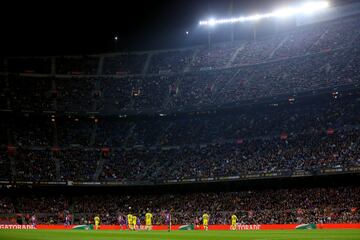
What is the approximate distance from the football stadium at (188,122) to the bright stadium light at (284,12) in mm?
234

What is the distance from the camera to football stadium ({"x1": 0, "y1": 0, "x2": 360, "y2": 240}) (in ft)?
182

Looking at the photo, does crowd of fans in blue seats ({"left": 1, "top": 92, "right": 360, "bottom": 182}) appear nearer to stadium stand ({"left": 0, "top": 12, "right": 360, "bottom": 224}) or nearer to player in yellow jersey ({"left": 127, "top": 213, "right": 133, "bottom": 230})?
stadium stand ({"left": 0, "top": 12, "right": 360, "bottom": 224})

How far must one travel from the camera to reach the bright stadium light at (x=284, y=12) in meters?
74.0

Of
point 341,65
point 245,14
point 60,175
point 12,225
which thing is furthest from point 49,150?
point 341,65

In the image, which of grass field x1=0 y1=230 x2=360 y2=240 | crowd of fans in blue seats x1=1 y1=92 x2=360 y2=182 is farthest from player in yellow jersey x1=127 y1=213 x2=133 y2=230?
crowd of fans in blue seats x1=1 y1=92 x2=360 y2=182

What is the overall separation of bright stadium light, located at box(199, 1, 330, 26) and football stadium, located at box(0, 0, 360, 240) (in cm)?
23

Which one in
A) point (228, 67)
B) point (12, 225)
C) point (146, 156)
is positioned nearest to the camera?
point (12, 225)

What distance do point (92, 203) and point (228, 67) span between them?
2989cm

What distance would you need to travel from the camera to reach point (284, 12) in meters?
75.7

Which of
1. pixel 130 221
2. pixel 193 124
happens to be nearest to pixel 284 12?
pixel 193 124

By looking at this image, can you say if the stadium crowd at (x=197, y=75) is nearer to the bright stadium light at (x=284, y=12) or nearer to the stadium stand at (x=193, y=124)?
the stadium stand at (x=193, y=124)

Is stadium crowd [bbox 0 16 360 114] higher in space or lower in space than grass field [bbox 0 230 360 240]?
higher

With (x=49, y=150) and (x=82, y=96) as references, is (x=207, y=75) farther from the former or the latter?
(x=49, y=150)

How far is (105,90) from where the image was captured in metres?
78.4
